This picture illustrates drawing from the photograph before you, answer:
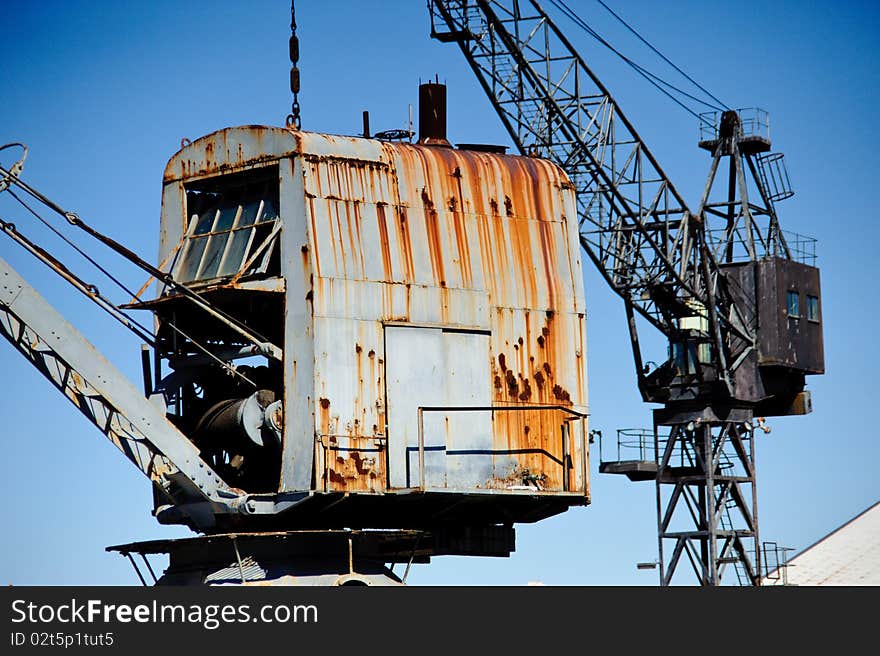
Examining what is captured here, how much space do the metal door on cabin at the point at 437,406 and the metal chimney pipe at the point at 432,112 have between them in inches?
247

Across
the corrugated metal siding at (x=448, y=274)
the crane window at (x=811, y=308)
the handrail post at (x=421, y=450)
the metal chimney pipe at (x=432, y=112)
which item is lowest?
the handrail post at (x=421, y=450)

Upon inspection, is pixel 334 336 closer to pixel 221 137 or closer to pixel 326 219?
pixel 326 219

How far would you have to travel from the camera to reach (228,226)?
130ft

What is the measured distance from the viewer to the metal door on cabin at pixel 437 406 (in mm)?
37875

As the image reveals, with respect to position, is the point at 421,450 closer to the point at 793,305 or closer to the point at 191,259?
the point at 191,259

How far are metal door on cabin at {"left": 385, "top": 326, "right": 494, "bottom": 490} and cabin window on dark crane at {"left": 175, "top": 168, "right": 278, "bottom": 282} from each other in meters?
3.25

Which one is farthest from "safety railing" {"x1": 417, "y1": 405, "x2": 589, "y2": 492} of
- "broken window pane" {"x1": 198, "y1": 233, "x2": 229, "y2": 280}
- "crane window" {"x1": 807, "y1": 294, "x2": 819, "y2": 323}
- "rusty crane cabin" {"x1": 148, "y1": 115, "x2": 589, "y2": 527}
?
"crane window" {"x1": 807, "y1": 294, "x2": 819, "y2": 323}

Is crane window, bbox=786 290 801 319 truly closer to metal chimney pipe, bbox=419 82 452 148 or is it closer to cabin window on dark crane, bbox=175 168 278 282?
metal chimney pipe, bbox=419 82 452 148

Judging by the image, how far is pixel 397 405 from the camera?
3794cm

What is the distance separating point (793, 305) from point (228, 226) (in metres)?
34.4

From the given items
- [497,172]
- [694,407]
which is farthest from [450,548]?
[694,407]

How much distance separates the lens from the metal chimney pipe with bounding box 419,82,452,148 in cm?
4353

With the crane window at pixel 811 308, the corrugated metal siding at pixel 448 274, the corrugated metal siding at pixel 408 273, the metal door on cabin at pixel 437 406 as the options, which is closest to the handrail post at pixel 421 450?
the metal door on cabin at pixel 437 406

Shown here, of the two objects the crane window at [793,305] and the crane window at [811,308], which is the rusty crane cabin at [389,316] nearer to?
the crane window at [793,305]
